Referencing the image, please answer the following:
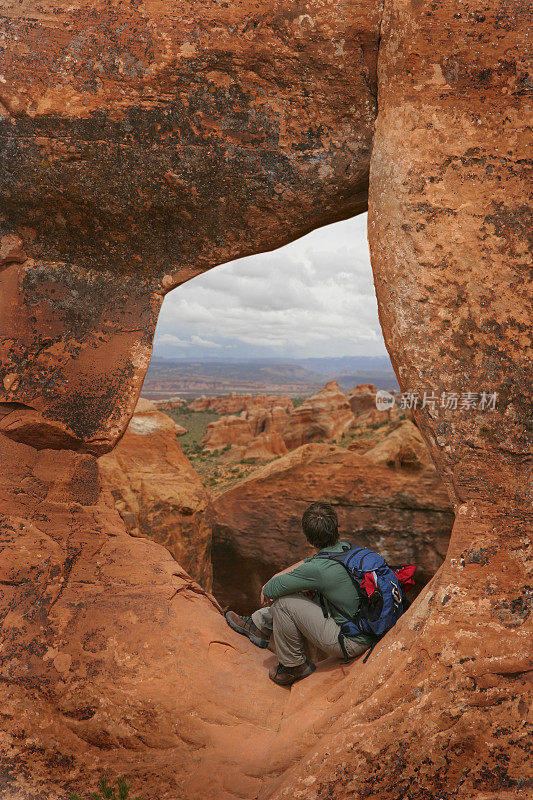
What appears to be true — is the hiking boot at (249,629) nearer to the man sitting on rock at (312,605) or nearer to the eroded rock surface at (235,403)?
the man sitting on rock at (312,605)

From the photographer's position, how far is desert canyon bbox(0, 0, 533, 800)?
3.10 meters

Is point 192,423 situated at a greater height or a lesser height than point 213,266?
lesser

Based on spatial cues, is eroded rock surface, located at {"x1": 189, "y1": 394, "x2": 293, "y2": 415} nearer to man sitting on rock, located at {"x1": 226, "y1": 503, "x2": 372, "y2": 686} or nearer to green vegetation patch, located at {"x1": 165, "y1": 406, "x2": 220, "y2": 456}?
green vegetation patch, located at {"x1": 165, "y1": 406, "x2": 220, "y2": 456}

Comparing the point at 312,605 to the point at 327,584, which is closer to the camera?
Answer: the point at 327,584

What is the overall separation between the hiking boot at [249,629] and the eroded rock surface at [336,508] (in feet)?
7.35

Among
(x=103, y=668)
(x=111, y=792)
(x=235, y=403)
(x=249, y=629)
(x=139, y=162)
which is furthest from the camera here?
(x=235, y=403)

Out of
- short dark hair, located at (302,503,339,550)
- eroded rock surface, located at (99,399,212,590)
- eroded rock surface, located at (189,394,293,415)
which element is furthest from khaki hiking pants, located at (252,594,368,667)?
eroded rock surface, located at (189,394,293,415)

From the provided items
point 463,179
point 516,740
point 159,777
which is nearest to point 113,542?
point 159,777

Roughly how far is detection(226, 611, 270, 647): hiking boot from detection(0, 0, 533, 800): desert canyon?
0.08 metres

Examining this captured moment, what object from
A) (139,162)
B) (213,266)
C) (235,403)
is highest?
(139,162)

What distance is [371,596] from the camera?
362 cm

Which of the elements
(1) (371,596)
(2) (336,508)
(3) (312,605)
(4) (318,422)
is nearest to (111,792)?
(3) (312,605)

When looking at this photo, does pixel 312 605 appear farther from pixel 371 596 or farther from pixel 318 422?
pixel 318 422

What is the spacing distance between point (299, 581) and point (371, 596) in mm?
507
